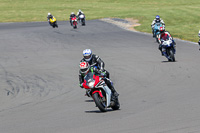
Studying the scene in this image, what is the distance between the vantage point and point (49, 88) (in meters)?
14.0

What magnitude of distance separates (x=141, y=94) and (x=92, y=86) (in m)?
3.36

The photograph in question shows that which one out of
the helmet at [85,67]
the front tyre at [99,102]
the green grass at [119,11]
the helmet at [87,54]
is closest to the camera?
Result: the front tyre at [99,102]

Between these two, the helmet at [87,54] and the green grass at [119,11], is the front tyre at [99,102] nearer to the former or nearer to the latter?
the helmet at [87,54]

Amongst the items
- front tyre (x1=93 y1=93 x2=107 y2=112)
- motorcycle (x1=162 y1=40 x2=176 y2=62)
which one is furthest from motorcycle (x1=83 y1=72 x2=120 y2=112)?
motorcycle (x1=162 y1=40 x2=176 y2=62)

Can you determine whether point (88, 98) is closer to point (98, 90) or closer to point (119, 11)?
point (98, 90)

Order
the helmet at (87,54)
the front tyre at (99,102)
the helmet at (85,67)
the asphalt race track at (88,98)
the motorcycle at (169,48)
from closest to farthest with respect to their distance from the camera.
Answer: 1. the asphalt race track at (88,98)
2. the front tyre at (99,102)
3. the helmet at (85,67)
4. the helmet at (87,54)
5. the motorcycle at (169,48)

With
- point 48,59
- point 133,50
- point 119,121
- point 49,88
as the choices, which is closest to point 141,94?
point 49,88

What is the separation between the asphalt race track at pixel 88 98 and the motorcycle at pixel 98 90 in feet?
0.85

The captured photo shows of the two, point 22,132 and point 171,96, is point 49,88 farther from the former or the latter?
point 22,132

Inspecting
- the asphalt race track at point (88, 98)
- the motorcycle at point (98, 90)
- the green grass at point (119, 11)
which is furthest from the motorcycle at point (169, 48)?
the green grass at point (119, 11)

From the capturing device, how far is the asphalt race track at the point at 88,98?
7.93 metres

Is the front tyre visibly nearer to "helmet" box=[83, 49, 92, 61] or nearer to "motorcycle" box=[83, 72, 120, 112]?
"motorcycle" box=[83, 72, 120, 112]

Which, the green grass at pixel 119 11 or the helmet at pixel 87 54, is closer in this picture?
the helmet at pixel 87 54

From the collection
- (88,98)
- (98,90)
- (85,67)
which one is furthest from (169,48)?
(98,90)
